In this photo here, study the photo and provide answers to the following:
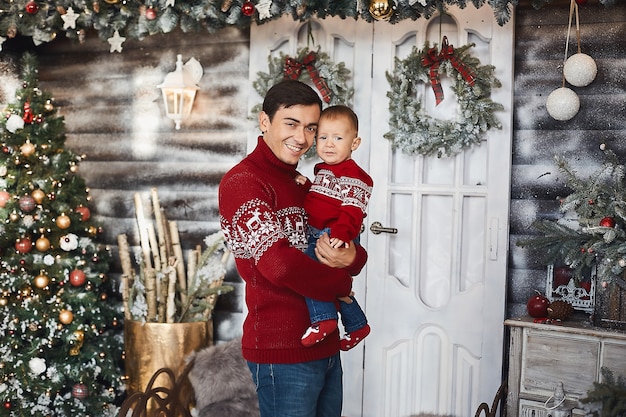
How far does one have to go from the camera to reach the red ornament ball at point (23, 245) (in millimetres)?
3729

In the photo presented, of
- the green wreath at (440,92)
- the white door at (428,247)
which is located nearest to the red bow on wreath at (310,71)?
the white door at (428,247)

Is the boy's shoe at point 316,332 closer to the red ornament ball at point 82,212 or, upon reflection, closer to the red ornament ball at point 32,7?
the red ornament ball at point 82,212

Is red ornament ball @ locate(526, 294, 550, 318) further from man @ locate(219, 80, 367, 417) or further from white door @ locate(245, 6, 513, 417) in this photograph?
→ man @ locate(219, 80, 367, 417)

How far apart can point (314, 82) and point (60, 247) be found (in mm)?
1629

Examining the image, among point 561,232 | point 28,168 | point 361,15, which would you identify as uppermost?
point 361,15

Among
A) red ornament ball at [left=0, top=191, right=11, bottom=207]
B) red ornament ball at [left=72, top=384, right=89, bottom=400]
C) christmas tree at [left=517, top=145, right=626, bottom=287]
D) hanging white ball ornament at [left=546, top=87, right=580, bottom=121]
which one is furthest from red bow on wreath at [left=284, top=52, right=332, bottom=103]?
red ornament ball at [left=72, top=384, right=89, bottom=400]

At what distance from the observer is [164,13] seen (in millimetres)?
3770

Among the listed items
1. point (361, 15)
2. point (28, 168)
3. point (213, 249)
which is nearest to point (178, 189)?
point (213, 249)

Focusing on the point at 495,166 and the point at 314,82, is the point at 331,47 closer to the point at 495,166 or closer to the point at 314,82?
the point at 314,82

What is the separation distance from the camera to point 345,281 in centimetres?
218

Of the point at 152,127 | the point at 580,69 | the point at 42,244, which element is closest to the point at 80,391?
the point at 42,244

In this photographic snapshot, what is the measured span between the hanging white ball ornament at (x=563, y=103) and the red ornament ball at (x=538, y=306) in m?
0.85

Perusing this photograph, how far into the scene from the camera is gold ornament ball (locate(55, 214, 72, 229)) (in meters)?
3.84

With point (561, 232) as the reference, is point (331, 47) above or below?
above
